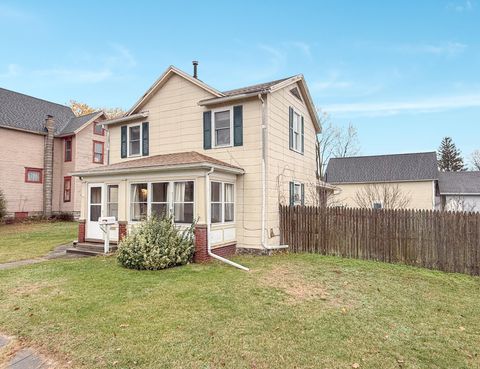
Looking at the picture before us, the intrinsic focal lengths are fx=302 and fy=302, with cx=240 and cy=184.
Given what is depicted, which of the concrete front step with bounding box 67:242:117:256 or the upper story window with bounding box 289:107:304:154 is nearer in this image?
the concrete front step with bounding box 67:242:117:256

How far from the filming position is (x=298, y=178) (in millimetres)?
13195

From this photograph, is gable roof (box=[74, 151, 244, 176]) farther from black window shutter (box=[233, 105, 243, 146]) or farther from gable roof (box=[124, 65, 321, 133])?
gable roof (box=[124, 65, 321, 133])

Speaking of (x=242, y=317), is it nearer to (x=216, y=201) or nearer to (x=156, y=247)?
(x=156, y=247)

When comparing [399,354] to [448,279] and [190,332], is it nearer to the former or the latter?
[190,332]

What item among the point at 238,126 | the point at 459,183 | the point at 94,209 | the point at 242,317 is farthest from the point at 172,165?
the point at 459,183

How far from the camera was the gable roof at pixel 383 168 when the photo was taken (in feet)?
93.8

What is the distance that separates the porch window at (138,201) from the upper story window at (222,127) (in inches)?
124

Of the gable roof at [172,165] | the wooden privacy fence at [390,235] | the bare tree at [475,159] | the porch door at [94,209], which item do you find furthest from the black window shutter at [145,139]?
the bare tree at [475,159]

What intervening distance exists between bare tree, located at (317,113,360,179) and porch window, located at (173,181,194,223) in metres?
23.9

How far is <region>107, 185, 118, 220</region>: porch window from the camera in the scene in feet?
37.6

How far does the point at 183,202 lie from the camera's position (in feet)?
32.9

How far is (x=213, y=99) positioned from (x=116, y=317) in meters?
8.15

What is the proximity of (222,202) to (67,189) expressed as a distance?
60.2 ft

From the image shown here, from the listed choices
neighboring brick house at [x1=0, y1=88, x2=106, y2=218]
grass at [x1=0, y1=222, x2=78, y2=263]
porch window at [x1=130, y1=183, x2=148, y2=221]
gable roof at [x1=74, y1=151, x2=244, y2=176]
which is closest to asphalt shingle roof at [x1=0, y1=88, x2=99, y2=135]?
neighboring brick house at [x1=0, y1=88, x2=106, y2=218]
